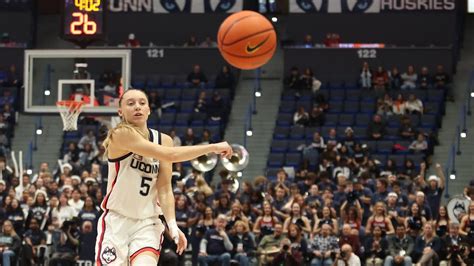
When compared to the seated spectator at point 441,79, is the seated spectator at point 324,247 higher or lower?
lower

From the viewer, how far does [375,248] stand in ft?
57.7

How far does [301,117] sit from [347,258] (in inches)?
337

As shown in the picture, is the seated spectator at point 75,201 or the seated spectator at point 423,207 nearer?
the seated spectator at point 423,207

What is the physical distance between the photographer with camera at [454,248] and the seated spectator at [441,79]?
911 centimetres

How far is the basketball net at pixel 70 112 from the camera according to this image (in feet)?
58.1

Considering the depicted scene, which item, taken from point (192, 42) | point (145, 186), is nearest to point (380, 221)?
point (145, 186)

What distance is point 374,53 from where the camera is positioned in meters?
28.1

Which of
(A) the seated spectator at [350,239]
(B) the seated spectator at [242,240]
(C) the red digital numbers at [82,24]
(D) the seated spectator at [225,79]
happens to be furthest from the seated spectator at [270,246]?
(D) the seated spectator at [225,79]

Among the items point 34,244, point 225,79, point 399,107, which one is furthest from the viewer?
point 225,79

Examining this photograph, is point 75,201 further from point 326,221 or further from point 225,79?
point 225,79

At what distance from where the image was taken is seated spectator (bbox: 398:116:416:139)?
964 inches

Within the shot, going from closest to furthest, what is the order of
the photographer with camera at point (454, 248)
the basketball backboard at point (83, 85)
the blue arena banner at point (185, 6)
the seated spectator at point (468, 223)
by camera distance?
the photographer with camera at point (454, 248) → the basketball backboard at point (83, 85) → the seated spectator at point (468, 223) → the blue arena banner at point (185, 6)

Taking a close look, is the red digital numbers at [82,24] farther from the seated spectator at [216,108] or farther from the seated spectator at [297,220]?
the seated spectator at [216,108]

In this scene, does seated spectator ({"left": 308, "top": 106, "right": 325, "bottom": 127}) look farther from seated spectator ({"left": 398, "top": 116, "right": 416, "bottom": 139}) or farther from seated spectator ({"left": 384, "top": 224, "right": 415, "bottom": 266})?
seated spectator ({"left": 384, "top": 224, "right": 415, "bottom": 266})
